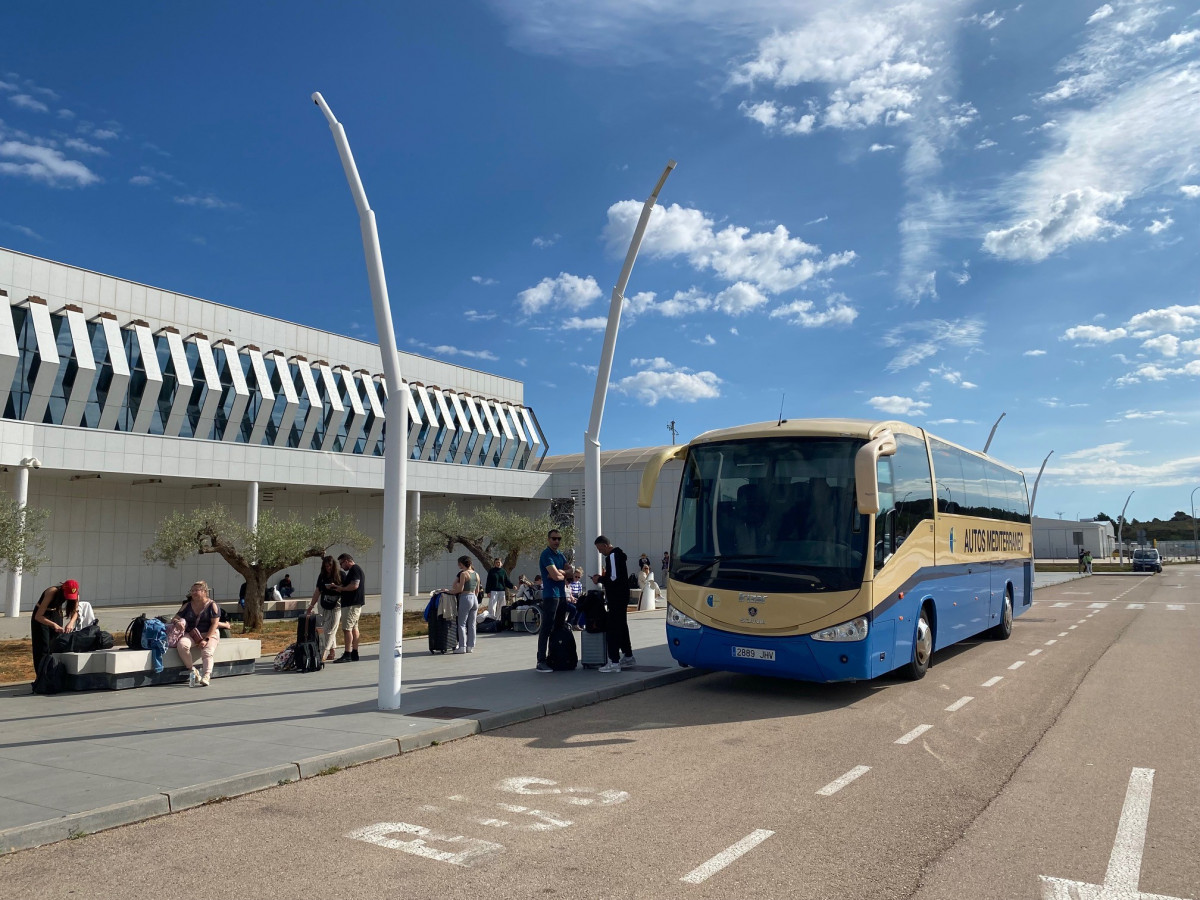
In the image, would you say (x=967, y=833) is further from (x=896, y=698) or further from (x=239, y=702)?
(x=239, y=702)

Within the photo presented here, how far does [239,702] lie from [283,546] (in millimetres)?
11843

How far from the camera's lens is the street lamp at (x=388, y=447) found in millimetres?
9039

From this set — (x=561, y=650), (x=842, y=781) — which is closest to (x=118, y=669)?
(x=561, y=650)

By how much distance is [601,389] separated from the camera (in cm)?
1381

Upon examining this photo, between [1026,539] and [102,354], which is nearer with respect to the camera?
[1026,539]

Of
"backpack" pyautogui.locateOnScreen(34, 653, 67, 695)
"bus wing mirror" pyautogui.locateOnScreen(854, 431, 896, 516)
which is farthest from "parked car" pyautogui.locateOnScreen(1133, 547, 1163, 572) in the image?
"backpack" pyautogui.locateOnScreen(34, 653, 67, 695)

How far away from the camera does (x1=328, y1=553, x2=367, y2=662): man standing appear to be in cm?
1337

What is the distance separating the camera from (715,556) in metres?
10.4

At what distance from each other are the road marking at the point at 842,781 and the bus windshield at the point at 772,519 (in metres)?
3.02

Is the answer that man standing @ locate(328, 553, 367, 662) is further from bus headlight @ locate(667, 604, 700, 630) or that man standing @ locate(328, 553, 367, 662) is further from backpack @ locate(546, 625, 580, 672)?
bus headlight @ locate(667, 604, 700, 630)

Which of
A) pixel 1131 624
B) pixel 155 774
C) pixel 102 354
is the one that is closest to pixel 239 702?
pixel 155 774

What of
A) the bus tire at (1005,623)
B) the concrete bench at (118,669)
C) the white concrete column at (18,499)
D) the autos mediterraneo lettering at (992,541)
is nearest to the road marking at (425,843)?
the concrete bench at (118,669)

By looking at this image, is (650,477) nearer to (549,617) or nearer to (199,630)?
(549,617)

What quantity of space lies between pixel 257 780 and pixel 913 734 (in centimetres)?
571
